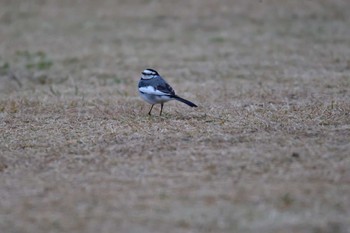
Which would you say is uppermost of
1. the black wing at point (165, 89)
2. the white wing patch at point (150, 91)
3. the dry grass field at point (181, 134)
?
the black wing at point (165, 89)

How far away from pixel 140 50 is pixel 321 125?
27.9ft

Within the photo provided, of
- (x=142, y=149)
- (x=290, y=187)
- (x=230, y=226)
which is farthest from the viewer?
(x=142, y=149)

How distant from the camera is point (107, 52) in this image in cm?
1553

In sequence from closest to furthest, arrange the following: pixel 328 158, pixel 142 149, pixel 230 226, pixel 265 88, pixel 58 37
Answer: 1. pixel 230 226
2. pixel 328 158
3. pixel 142 149
4. pixel 265 88
5. pixel 58 37

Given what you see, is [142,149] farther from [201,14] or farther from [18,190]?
[201,14]

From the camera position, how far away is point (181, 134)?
744 centimetres

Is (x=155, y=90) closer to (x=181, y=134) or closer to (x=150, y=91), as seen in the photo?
(x=150, y=91)

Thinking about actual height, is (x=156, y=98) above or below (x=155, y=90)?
below

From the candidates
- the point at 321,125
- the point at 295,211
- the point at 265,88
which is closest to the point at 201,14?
the point at 265,88

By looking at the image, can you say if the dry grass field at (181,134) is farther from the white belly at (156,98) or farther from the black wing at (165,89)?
the black wing at (165,89)

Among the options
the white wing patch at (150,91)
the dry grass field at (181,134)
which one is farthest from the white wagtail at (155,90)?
the dry grass field at (181,134)

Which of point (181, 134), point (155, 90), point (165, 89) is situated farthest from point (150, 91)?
point (181, 134)

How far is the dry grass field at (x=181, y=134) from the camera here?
17.1ft

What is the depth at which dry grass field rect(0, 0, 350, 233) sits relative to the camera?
522cm
